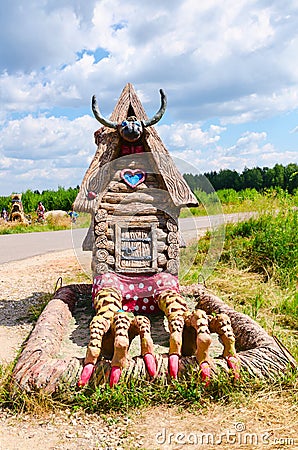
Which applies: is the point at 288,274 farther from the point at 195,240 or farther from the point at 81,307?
the point at 81,307

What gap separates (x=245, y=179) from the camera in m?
17.3

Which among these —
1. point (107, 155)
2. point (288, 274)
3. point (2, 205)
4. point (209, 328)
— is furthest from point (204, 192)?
point (2, 205)

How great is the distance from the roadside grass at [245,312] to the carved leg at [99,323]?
0.41 ft

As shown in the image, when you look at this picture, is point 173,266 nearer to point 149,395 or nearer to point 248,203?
point 149,395

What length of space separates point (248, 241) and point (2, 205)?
19552 millimetres

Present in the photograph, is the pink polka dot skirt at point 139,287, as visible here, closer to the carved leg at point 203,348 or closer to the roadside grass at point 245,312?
the roadside grass at point 245,312

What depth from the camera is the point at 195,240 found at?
6.04m

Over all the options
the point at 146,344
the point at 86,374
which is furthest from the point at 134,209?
the point at 86,374

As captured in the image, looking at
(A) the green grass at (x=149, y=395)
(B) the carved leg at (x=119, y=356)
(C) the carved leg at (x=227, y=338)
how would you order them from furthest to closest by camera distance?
1. (C) the carved leg at (x=227, y=338)
2. (B) the carved leg at (x=119, y=356)
3. (A) the green grass at (x=149, y=395)

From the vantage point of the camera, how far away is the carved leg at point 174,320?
11.1ft

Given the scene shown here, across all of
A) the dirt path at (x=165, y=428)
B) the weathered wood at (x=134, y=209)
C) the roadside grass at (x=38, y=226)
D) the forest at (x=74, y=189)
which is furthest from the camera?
the forest at (x=74, y=189)

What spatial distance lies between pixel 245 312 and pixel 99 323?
88.5 inches

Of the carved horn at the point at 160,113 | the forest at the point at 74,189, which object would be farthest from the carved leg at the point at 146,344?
the forest at the point at 74,189

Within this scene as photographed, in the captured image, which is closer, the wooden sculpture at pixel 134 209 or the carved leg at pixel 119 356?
the carved leg at pixel 119 356
